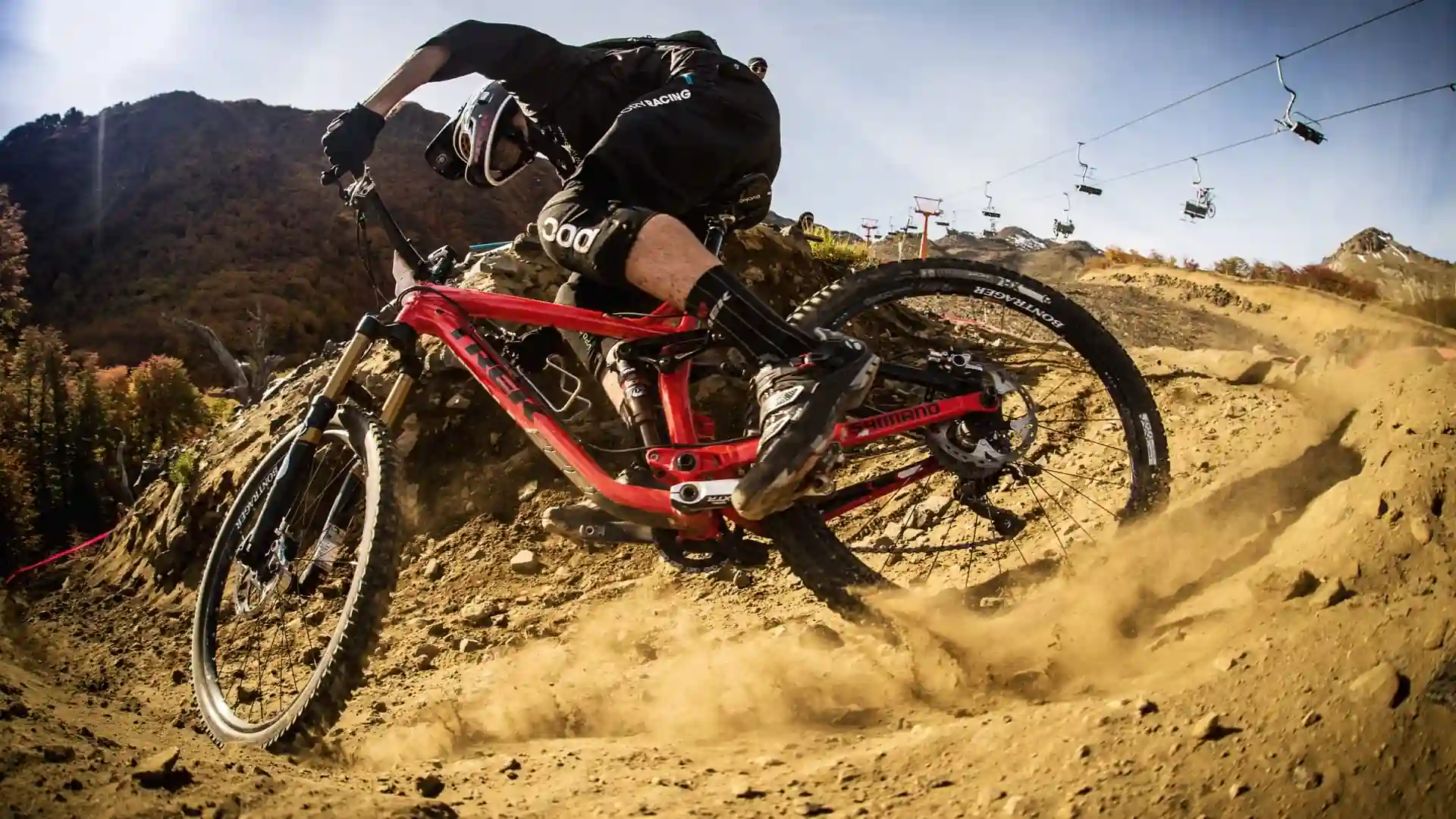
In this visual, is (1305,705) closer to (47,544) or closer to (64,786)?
(64,786)

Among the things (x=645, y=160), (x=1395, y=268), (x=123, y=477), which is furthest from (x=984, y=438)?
(x=1395, y=268)

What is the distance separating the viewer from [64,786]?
1680 mm

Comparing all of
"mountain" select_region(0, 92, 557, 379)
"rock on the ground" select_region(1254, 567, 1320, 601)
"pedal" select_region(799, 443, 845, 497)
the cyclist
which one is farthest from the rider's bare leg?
"mountain" select_region(0, 92, 557, 379)

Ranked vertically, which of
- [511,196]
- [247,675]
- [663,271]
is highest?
[511,196]

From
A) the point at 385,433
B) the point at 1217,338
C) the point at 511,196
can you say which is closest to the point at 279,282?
the point at 511,196

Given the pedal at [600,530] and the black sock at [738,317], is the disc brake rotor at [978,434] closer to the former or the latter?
the black sock at [738,317]

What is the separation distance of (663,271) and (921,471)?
48.5 inches

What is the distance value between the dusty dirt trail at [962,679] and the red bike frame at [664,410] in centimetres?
62

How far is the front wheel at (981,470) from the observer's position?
290 centimetres

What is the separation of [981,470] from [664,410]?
3.97 ft

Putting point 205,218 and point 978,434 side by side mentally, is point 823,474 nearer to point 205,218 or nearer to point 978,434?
point 978,434

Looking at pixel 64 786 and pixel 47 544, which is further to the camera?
pixel 47 544

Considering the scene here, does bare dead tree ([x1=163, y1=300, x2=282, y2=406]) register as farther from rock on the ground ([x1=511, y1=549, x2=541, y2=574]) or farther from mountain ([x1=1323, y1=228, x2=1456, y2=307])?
mountain ([x1=1323, y1=228, x2=1456, y2=307])

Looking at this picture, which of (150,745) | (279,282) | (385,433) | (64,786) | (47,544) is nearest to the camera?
(64,786)
